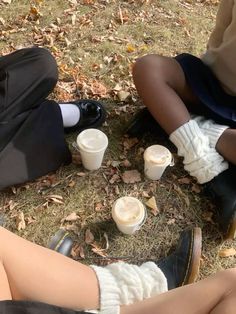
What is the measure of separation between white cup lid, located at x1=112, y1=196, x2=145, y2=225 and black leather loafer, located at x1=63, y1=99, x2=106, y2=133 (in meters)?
0.57

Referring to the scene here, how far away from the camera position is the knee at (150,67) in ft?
6.75

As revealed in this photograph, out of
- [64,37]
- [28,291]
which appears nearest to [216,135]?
[28,291]

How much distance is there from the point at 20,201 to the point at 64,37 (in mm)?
1253

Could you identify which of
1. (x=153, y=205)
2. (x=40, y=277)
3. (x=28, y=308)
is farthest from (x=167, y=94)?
(x=28, y=308)

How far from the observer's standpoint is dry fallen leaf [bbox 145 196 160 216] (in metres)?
1.97

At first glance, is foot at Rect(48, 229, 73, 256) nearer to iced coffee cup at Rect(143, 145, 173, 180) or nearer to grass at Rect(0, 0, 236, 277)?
grass at Rect(0, 0, 236, 277)

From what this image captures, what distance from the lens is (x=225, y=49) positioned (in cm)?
200

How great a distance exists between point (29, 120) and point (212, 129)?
0.84 m

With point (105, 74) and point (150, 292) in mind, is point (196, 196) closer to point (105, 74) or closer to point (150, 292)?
point (150, 292)

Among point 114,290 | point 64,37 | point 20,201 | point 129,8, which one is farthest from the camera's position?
point 129,8

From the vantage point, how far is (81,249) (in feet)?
5.98

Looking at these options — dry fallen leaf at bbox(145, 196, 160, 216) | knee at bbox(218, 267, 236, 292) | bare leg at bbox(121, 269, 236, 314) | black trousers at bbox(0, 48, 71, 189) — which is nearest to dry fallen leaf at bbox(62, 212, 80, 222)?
black trousers at bbox(0, 48, 71, 189)

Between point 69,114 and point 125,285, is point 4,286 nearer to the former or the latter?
point 125,285

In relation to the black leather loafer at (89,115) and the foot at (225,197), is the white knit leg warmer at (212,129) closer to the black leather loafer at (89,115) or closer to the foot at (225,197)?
the foot at (225,197)
